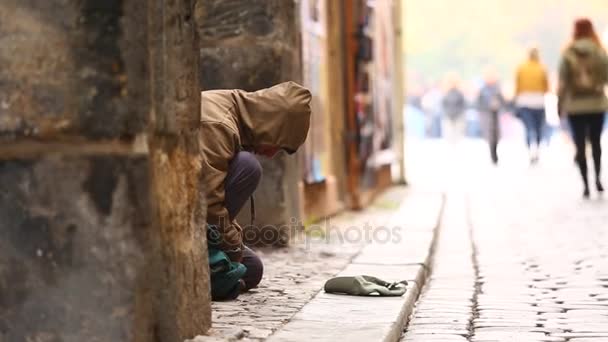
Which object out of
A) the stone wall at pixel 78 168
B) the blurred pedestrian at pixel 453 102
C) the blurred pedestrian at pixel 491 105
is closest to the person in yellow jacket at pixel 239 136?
the stone wall at pixel 78 168

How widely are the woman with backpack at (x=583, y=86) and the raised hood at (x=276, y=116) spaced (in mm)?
7772

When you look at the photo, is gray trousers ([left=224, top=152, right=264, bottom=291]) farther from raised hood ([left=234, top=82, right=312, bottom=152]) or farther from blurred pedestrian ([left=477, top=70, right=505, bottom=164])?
blurred pedestrian ([left=477, top=70, right=505, bottom=164])

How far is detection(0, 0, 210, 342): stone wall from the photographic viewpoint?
406 cm

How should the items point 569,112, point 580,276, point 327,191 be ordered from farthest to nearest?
point 569,112 < point 327,191 < point 580,276

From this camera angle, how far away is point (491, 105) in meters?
23.5

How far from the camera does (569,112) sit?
1326 centimetres

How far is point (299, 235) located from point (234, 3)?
6.07 ft

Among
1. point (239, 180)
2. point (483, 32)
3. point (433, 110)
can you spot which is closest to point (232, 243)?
point (239, 180)

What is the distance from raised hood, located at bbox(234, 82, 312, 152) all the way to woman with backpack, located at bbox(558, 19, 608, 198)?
7.77 m

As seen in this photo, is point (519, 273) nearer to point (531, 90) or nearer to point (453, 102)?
point (531, 90)

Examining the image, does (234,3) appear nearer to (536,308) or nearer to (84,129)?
(536,308)

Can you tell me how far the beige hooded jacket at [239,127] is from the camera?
18.5ft

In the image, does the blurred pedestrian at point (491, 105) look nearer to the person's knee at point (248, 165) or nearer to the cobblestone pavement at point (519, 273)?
the cobblestone pavement at point (519, 273)

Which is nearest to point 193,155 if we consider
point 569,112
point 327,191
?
point 327,191
